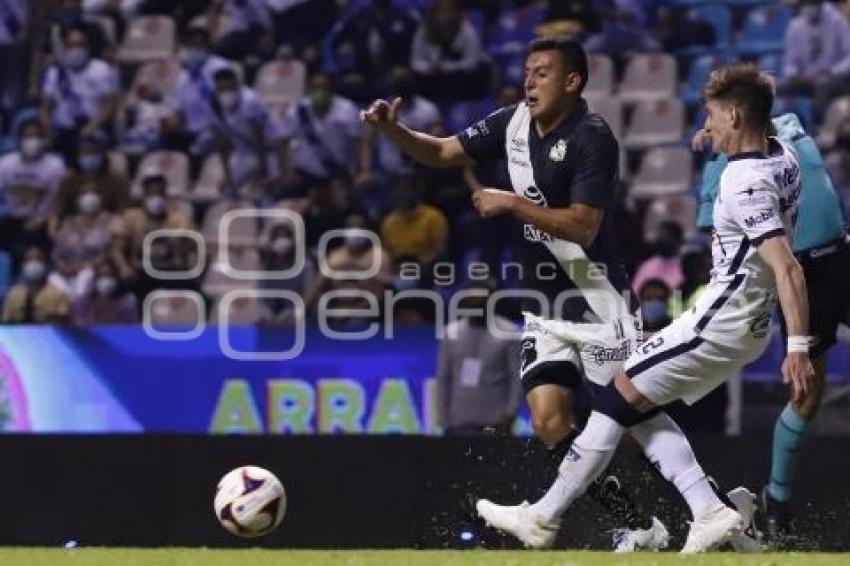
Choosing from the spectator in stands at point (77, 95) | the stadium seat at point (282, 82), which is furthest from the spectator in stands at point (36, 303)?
the stadium seat at point (282, 82)

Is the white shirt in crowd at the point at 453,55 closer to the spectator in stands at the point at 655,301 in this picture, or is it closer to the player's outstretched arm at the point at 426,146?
the spectator in stands at the point at 655,301

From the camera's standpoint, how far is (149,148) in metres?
17.1

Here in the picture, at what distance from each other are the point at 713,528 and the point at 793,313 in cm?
101

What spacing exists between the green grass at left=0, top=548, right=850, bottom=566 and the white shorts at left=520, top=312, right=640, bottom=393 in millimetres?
969

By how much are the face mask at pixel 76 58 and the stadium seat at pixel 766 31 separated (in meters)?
5.50

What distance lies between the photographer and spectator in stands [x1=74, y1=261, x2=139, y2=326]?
47.5ft

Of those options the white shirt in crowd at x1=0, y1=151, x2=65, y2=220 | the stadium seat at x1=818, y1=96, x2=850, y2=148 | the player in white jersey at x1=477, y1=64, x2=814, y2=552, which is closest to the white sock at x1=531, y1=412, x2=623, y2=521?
the player in white jersey at x1=477, y1=64, x2=814, y2=552

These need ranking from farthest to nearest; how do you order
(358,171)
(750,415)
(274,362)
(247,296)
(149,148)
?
(149,148)
(358,171)
(247,296)
(274,362)
(750,415)

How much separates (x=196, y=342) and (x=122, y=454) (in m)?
2.10

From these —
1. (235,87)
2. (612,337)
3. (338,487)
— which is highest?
(235,87)

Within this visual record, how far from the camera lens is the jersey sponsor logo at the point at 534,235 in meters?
8.55

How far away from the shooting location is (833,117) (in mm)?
15906

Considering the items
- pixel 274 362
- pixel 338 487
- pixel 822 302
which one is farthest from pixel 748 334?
pixel 274 362

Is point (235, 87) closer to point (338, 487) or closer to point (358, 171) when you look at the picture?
point (358, 171)
